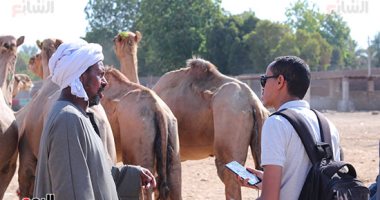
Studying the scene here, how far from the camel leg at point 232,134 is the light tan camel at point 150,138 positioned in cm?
97

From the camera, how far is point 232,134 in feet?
24.5

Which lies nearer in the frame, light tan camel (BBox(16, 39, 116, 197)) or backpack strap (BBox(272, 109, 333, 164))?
backpack strap (BBox(272, 109, 333, 164))

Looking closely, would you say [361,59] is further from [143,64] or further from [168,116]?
[168,116]

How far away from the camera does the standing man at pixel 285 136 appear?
3242 mm

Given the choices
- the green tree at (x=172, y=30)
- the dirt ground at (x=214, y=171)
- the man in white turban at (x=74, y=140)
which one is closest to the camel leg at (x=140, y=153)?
the man in white turban at (x=74, y=140)

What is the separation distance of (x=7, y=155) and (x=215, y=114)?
2.84m

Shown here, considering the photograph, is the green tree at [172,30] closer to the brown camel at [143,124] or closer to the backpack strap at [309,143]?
the brown camel at [143,124]

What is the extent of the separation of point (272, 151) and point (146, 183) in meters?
1.10

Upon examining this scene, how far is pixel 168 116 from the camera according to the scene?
21.8 ft

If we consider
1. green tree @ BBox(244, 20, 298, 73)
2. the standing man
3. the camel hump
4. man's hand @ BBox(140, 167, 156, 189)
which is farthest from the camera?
green tree @ BBox(244, 20, 298, 73)

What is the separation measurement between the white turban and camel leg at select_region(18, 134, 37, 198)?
2.76 meters

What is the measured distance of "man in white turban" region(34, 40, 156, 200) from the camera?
10.1 feet

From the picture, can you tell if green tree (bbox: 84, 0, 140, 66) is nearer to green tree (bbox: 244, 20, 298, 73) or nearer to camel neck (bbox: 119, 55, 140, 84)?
green tree (bbox: 244, 20, 298, 73)

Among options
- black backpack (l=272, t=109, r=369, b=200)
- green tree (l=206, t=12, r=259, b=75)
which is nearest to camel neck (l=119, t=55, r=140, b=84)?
black backpack (l=272, t=109, r=369, b=200)
